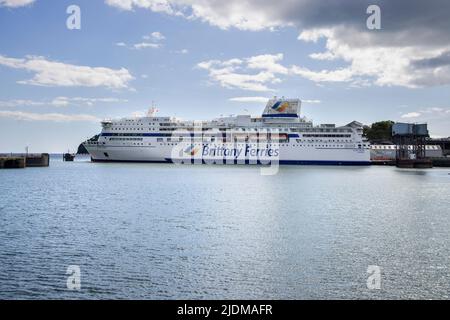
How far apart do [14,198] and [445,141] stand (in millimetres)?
139289

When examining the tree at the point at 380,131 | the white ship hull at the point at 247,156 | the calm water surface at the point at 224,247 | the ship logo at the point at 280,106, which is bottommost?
the calm water surface at the point at 224,247

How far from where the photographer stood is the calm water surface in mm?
15930

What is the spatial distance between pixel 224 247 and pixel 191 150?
301ft

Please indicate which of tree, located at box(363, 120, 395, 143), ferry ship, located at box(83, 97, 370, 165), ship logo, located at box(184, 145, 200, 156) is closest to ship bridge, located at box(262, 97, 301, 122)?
ferry ship, located at box(83, 97, 370, 165)

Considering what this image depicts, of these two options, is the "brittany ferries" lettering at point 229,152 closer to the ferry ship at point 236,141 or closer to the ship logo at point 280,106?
the ferry ship at point 236,141

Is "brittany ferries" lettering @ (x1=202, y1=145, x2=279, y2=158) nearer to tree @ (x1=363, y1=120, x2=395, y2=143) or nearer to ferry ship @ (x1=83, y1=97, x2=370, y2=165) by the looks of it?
ferry ship @ (x1=83, y1=97, x2=370, y2=165)

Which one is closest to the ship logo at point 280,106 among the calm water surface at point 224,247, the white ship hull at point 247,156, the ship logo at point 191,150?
the white ship hull at point 247,156

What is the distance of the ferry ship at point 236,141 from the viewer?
107562mm

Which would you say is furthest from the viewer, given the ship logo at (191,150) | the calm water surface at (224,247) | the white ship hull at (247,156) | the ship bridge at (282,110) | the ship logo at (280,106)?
the ship logo at (280,106)

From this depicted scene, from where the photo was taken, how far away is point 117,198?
42.5 metres

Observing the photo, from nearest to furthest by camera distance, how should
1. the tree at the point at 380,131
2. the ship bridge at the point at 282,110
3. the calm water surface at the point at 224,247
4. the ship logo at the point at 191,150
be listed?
the calm water surface at the point at 224,247 < the ship logo at the point at 191,150 < the ship bridge at the point at 282,110 < the tree at the point at 380,131

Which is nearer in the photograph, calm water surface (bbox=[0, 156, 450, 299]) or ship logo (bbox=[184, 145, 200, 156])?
calm water surface (bbox=[0, 156, 450, 299])

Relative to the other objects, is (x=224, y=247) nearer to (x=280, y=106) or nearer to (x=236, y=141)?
(x=236, y=141)
